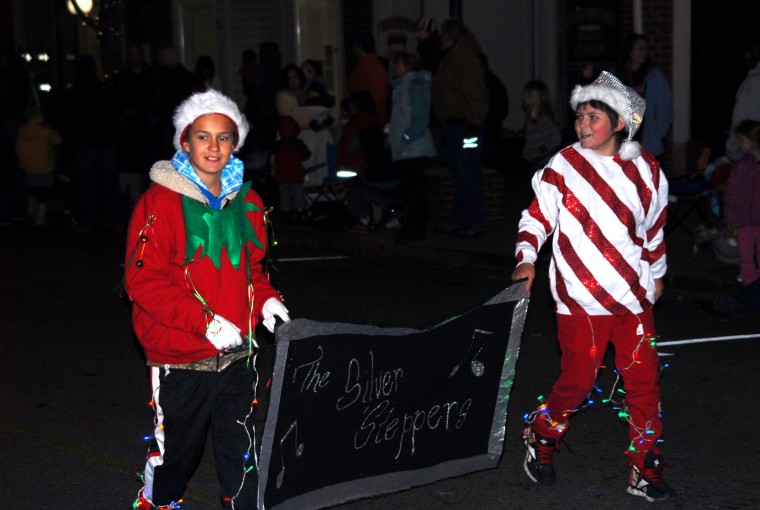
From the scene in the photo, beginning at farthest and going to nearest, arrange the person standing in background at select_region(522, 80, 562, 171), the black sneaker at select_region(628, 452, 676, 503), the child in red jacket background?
1. the child in red jacket background
2. the person standing in background at select_region(522, 80, 562, 171)
3. the black sneaker at select_region(628, 452, 676, 503)

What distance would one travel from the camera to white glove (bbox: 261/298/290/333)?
14.9ft

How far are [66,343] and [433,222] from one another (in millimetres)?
6052

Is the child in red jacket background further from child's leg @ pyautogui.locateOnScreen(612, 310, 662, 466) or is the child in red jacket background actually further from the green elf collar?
the green elf collar

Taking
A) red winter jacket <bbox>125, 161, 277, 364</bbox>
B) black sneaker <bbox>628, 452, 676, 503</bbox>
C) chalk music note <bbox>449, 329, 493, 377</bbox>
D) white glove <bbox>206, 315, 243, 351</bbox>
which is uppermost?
red winter jacket <bbox>125, 161, 277, 364</bbox>

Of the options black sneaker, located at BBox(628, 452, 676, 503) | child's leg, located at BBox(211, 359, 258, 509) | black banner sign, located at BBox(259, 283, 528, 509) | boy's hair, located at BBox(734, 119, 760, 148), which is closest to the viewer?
child's leg, located at BBox(211, 359, 258, 509)

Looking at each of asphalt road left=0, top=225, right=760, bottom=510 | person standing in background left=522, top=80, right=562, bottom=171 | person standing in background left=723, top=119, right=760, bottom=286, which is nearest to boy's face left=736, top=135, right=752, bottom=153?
person standing in background left=723, top=119, right=760, bottom=286

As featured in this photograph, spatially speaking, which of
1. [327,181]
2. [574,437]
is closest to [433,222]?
[327,181]

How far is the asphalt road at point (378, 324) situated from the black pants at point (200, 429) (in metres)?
0.52

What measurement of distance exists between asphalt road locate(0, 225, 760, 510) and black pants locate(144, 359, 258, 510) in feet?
1.70

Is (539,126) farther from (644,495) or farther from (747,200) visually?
(644,495)

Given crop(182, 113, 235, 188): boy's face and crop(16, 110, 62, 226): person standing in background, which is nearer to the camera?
crop(182, 113, 235, 188): boy's face

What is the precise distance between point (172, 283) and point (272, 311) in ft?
1.32

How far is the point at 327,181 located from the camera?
14.7 m

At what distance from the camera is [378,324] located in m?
4.95
